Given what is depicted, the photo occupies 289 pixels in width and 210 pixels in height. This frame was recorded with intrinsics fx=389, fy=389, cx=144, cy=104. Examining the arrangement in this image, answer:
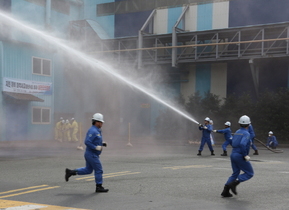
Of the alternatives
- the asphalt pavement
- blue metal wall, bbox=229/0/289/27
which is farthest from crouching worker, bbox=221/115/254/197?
blue metal wall, bbox=229/0/289/27

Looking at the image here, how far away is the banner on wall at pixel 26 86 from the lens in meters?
25.5

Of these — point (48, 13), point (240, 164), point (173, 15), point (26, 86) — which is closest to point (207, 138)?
point (240, 164)

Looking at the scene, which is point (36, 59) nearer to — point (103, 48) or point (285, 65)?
point (103, 48)

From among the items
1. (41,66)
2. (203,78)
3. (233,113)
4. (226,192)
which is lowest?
(226,192)

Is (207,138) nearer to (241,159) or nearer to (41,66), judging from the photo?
(241,159)

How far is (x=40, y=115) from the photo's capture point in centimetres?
2844

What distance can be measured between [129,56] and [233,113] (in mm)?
9864

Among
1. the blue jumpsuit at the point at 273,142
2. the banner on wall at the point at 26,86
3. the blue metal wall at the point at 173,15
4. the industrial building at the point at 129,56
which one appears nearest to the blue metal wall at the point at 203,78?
the industrial building at the point at 129,56

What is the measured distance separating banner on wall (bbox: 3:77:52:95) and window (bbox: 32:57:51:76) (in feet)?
2.77

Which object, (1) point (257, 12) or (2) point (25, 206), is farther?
(1) point (257, 12)

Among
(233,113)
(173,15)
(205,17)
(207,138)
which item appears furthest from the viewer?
(173,15)

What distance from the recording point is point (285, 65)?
2739 centimetres

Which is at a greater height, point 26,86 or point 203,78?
point 203,78

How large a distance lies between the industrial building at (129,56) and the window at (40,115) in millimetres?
73
